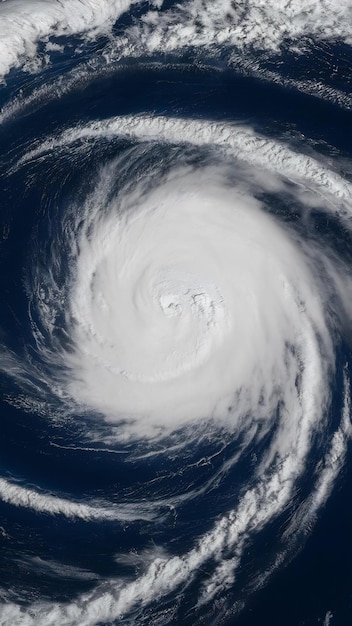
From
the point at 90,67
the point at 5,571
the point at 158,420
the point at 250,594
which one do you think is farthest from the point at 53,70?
the point at 250,594

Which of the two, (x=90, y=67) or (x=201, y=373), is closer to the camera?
(x=201, y=373)

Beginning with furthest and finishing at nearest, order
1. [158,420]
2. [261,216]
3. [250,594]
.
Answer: [261,216] → [158,420] → [250,594]

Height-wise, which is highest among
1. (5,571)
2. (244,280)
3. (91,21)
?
(91,21)

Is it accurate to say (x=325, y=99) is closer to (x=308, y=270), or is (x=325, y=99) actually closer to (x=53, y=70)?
(x=308, y=270)

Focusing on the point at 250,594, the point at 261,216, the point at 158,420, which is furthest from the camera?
the point at 261,216

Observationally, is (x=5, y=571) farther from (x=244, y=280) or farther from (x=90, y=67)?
(x=90, y=67)

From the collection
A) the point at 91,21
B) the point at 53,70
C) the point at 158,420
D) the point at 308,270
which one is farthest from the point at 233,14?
the point at 158,420

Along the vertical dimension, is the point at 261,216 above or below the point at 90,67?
below
